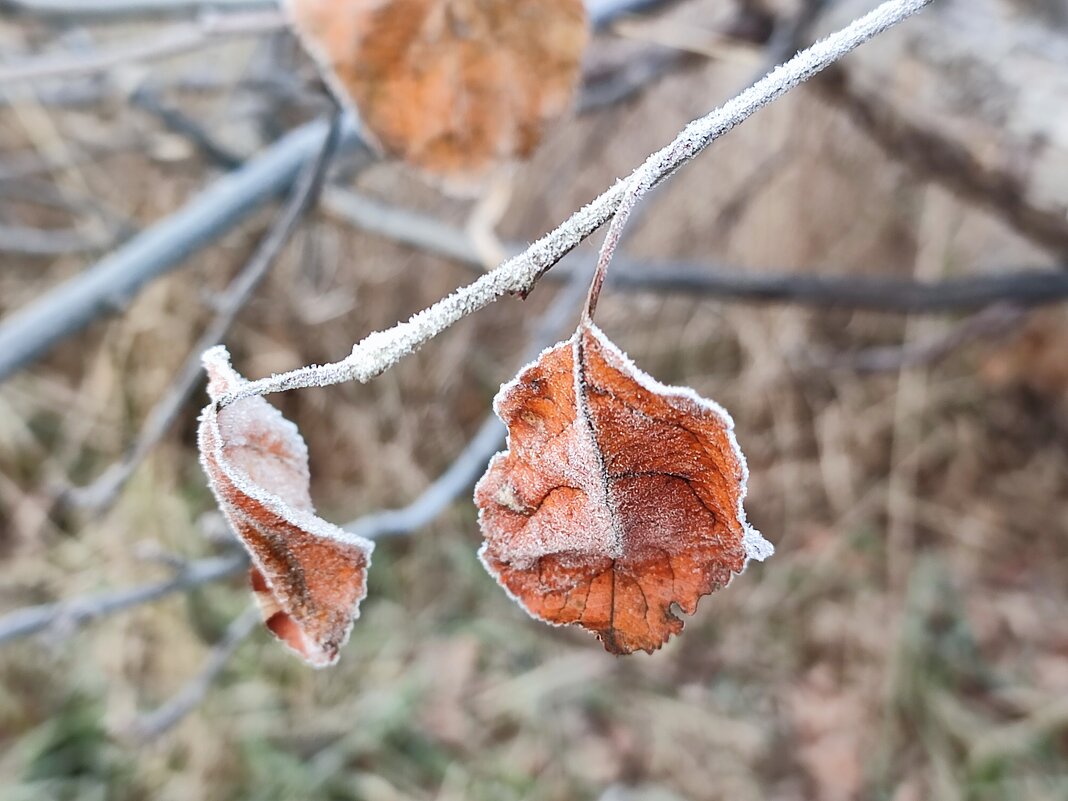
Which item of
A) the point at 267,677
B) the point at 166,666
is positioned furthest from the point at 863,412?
the point at 166,666

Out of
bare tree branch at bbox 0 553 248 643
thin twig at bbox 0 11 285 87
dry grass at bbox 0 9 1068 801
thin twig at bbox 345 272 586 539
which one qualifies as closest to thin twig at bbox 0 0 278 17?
thin twig at bbox 0 11 285 87

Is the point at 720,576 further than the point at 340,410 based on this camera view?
No

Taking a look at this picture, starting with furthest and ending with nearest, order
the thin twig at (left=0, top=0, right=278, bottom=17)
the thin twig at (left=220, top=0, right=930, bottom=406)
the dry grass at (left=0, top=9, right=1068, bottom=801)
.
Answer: the dry grass at (left=0, top=9, right=1068, bottom=801) → the thin twig at (left=0, top=0, right=278, bottom=17) → the thin twig at (left=220, top=0, right=930, bottom=406)

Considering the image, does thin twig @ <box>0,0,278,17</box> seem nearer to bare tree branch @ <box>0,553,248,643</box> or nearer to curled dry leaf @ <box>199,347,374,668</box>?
bare tree branch @ <box>0,553,248,643</box>

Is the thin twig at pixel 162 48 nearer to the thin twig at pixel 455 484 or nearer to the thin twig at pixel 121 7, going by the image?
Result: the thin twig at pixel 121 7

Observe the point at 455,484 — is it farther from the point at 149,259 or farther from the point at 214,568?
the point at 149,259

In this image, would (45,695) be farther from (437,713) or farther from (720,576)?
(720,576)
